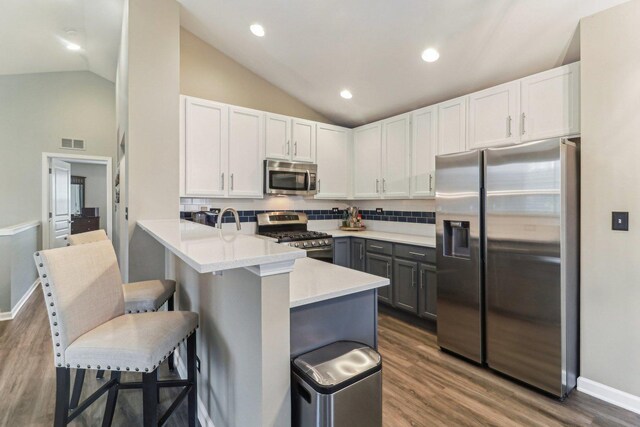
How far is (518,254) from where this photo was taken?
2273 mm

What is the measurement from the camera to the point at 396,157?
3.86m

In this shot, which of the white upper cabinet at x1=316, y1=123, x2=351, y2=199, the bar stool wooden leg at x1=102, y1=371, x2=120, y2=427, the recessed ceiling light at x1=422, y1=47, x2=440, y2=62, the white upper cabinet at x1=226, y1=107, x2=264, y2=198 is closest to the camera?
the bar stool wooden leg at x1=102, y1=371, x2=120, y2=427

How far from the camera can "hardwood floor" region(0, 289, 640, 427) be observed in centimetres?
190

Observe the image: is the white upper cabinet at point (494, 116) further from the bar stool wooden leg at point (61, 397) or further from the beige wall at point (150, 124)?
the bar stool wooden leg at point (61, 397)

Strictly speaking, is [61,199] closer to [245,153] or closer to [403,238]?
[245,153]

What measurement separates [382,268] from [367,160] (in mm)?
A: 1490


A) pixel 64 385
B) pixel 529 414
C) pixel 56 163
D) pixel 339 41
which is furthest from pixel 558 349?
pixel 56 163

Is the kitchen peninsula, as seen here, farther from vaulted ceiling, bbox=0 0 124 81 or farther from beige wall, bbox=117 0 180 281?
vaulted ceiling, bbox=0 0 124 81

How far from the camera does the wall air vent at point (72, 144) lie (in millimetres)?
4949

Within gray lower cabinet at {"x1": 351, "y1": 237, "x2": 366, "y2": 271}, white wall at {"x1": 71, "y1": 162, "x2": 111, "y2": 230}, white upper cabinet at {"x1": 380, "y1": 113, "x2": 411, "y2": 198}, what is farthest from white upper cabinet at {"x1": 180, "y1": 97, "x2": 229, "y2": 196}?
white wall at {"x1": 71, "y1": 162, "x2": 111, "y2": 230}

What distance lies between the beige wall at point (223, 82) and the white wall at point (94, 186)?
6.13 m

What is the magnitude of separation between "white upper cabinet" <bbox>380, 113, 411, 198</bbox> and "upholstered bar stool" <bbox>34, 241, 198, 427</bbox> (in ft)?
9.44

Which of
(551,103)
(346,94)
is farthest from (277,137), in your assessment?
(551,103)

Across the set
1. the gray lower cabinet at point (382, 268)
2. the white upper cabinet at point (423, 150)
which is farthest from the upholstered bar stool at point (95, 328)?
the white upper cabinet at point (423, 150)
